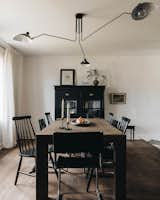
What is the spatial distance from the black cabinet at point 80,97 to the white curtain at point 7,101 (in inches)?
49.1

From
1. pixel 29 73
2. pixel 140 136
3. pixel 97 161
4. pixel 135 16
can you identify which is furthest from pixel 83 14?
pixel 140 136

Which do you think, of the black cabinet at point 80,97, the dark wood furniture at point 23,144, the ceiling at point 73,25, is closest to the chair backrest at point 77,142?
the dark wood furniture at point 23,144

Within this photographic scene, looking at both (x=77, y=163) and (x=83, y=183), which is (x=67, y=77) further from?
(x=77, y=163)

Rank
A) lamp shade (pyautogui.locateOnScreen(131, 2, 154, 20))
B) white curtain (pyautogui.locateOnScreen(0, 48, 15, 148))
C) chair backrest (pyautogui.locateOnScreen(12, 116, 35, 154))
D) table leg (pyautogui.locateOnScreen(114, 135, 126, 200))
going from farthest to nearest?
1. white curtain (pyautogui.locateOnScreen(0, 48, 15, 148))
2. chair backrest (pyautogui.locateOnScreen(12, 116, 35, 154))
3. table leg (pyautogui.locateOnScreen(114, 135, 126, 200))
4. lamp shade (pyautogui.locateOnScreen(131, 2, 154, 20))

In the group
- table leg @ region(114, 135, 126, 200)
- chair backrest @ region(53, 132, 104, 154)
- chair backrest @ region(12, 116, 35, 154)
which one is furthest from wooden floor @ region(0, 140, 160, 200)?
chair backrest @ region(53, 132, 104, 154)

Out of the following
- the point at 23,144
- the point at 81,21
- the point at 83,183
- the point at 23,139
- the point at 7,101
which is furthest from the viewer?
the point at 7,101

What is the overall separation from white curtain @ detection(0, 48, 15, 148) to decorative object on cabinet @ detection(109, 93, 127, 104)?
282 centimetres

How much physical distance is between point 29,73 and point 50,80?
648 millimetres

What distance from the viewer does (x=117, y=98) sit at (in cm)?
660

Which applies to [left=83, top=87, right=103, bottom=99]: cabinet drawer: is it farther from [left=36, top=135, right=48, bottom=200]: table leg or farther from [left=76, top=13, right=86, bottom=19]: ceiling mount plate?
[left=36, top=135, right=48, bottom=200]: table leg

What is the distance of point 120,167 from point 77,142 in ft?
1.94

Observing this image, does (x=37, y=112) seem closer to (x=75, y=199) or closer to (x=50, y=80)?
(x=50, y=80)

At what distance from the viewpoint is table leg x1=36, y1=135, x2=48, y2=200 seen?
255 centimetres

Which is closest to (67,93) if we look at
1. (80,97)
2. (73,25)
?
(80,97)
